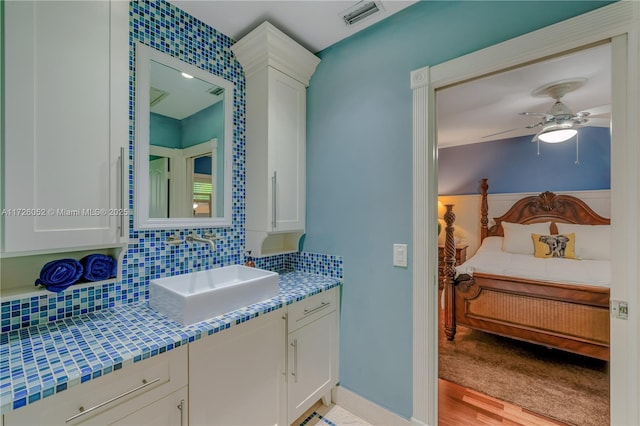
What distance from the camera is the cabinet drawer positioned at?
62.2 inches

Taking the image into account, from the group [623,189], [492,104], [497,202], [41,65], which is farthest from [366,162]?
[497,202]

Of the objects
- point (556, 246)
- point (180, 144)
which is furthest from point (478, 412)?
point (556, 246)

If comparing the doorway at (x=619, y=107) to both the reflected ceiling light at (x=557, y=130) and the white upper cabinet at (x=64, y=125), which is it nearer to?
the white upper cabinet at (x=64, y=125)

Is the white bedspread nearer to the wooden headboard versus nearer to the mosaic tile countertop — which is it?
the wooden headboard

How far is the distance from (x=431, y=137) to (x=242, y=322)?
1.39 meters

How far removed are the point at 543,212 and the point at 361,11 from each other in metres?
3.94

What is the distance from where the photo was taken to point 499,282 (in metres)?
2.63

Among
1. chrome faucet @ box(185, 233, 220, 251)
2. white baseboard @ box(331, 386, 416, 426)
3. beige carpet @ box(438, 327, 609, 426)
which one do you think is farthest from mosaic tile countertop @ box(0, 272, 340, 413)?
beige carpet @ box(438, 327, 609, 426)

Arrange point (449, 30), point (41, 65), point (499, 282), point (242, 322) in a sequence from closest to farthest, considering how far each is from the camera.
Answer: point (41, 65) < point (242, 322) < point (449, 30) < point (499, 282)

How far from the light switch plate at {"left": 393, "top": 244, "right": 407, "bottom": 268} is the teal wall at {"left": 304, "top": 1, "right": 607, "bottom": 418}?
32 mm

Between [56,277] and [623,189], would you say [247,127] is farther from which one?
[623,189]

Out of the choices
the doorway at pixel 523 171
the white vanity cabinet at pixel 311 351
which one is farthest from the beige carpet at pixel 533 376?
the white vanity cabinet at pixel 311 351

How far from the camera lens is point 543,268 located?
9.84ft

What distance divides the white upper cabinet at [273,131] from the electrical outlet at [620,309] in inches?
65.3
